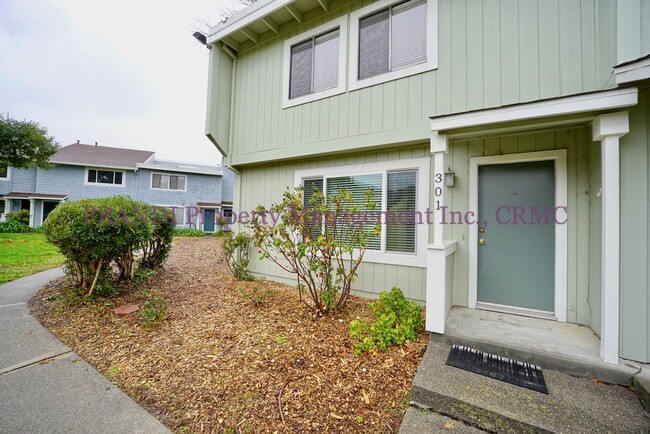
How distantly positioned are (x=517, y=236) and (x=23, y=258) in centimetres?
1349

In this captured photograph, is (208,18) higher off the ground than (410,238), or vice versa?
(208,18)

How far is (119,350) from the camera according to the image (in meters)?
3.18

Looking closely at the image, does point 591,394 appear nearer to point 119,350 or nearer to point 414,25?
point 119,350

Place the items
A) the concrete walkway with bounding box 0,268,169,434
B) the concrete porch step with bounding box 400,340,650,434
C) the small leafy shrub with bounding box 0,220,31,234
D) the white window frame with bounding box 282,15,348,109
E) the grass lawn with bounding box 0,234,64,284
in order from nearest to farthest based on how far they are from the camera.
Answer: the concrete porch step with bounding box 400,340,650,434 < the concrete walkway with bounding box 0,268,169,434 < the white window frame with bounding box 282,15,348,109 < the grass lawn with bounding box 0,234,64,284 < the small leafy shrub with bounding box 0,220,31,234

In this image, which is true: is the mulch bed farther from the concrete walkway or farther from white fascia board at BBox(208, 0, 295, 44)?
white fascia board at BBox(208, 0, 295, 44)

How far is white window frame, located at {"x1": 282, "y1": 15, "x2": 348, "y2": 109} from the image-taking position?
507cm

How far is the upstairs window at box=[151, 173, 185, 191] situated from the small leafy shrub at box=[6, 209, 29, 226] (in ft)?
22.4

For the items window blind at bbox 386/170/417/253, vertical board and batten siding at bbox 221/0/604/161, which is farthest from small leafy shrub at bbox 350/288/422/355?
vertical board and batten siding at bbox 221/0/604/161

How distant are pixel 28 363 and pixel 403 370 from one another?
4.05 m

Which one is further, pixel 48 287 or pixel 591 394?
pixel 48 287

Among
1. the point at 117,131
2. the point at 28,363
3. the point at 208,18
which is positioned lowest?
the point at 28,363

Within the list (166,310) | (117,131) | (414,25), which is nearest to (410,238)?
(414,25)

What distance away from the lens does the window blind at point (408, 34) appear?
4.35 m

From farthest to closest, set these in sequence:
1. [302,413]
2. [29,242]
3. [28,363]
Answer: [29,242] < [28,363] < [302,413]
